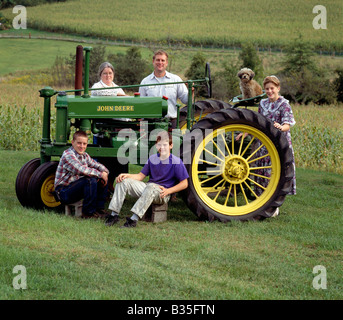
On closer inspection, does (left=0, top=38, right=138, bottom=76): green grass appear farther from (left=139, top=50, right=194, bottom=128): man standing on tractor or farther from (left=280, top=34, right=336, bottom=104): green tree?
(left=139, top=50, right=194, bottom=128): man standing on tractor

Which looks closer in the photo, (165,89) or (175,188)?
(175,188)

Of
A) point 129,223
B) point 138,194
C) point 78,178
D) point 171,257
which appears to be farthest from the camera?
point 78,178

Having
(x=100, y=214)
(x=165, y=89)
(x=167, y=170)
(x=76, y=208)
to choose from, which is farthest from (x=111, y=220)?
(x=165, y=89)

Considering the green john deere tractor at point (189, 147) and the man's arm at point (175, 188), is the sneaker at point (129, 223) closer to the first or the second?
the man's arm at point (175, 188)

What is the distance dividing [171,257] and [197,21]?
46040mm

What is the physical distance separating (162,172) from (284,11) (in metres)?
47.4

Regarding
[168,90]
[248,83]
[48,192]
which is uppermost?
[248,83]

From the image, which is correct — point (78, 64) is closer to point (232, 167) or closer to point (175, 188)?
point (175, 188)

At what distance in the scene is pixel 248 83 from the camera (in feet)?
22.8

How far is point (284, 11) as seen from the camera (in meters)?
49.5

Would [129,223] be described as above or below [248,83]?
below

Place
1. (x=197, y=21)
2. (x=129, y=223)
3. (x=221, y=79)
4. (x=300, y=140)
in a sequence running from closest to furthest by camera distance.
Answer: (x=129, y=223) < (x=300, y=140) < (x=221, y=79) < (x=197, y=21)
